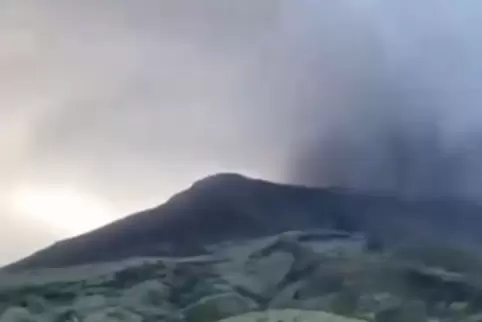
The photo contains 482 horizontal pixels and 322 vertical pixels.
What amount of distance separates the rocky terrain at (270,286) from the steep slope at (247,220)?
1.3 inches

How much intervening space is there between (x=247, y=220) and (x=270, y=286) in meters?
0.27

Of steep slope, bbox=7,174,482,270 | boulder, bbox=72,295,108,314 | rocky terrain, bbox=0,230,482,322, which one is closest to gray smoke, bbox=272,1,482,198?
steep slope, bbox=7,174,482,270

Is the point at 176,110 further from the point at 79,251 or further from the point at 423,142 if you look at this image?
the point at 423,142

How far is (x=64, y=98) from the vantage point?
2008 mm

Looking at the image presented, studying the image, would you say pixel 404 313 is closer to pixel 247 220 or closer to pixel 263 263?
pixel 263 263

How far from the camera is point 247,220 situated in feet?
6.75

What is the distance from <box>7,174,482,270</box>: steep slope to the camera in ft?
6.49

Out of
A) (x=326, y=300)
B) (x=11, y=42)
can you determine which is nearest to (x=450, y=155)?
(x=326, y=300)

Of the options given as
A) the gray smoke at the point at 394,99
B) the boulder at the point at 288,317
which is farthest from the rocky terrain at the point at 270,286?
the gray smoke at the point at 394,99

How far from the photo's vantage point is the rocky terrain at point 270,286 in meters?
1.70

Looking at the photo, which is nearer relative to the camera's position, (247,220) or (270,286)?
(270,286)

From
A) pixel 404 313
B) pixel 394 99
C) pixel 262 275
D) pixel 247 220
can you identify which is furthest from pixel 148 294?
pixel 394 99

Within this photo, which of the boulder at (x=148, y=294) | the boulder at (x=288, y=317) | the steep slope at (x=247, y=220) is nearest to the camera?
the boulder at (x=288, y=317)

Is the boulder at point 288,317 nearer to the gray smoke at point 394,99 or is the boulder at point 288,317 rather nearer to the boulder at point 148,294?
the boulder at point 148,294
